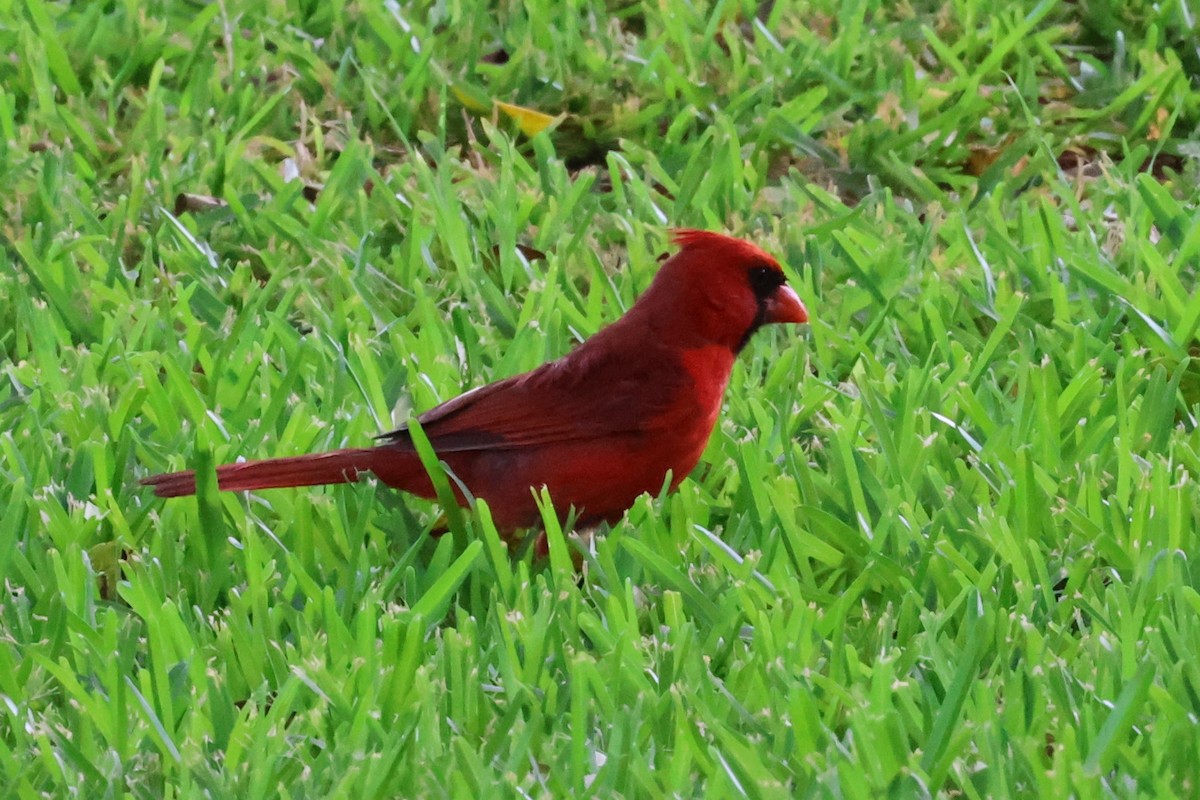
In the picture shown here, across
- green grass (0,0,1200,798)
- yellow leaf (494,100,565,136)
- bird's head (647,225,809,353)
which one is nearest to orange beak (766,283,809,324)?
bird's head (647,225,809,353)

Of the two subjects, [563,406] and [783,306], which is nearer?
[563,406]

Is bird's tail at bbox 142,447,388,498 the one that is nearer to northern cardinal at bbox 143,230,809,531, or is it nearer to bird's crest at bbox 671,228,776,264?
northern cardinal at bbox 143,230,809,531

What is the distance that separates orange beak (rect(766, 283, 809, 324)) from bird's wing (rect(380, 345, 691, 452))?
0.23 metres

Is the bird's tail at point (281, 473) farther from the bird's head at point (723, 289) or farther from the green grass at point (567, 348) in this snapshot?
the bird's head at point (723, 289)

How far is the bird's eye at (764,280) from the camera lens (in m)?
3.08

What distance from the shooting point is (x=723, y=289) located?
3.05 metres

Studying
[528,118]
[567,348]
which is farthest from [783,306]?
[528,118]

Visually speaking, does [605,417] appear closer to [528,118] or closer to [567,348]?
[567,348]

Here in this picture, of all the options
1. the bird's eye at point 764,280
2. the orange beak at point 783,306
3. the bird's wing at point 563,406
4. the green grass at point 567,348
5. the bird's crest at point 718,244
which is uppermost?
the bird's crest at point 718,244

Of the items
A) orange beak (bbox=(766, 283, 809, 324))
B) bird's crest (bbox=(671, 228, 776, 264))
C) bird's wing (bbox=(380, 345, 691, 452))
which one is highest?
bird's crest (bbox=(671, 228, 776, 264))

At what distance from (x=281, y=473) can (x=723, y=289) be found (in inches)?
30.7

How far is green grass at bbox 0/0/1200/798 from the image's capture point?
2.41m

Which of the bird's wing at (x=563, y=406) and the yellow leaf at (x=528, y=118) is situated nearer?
the bird's wing at (x=563, y=406)

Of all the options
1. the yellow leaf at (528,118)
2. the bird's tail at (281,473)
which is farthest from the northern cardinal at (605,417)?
the yellow leaf at (528,118)
